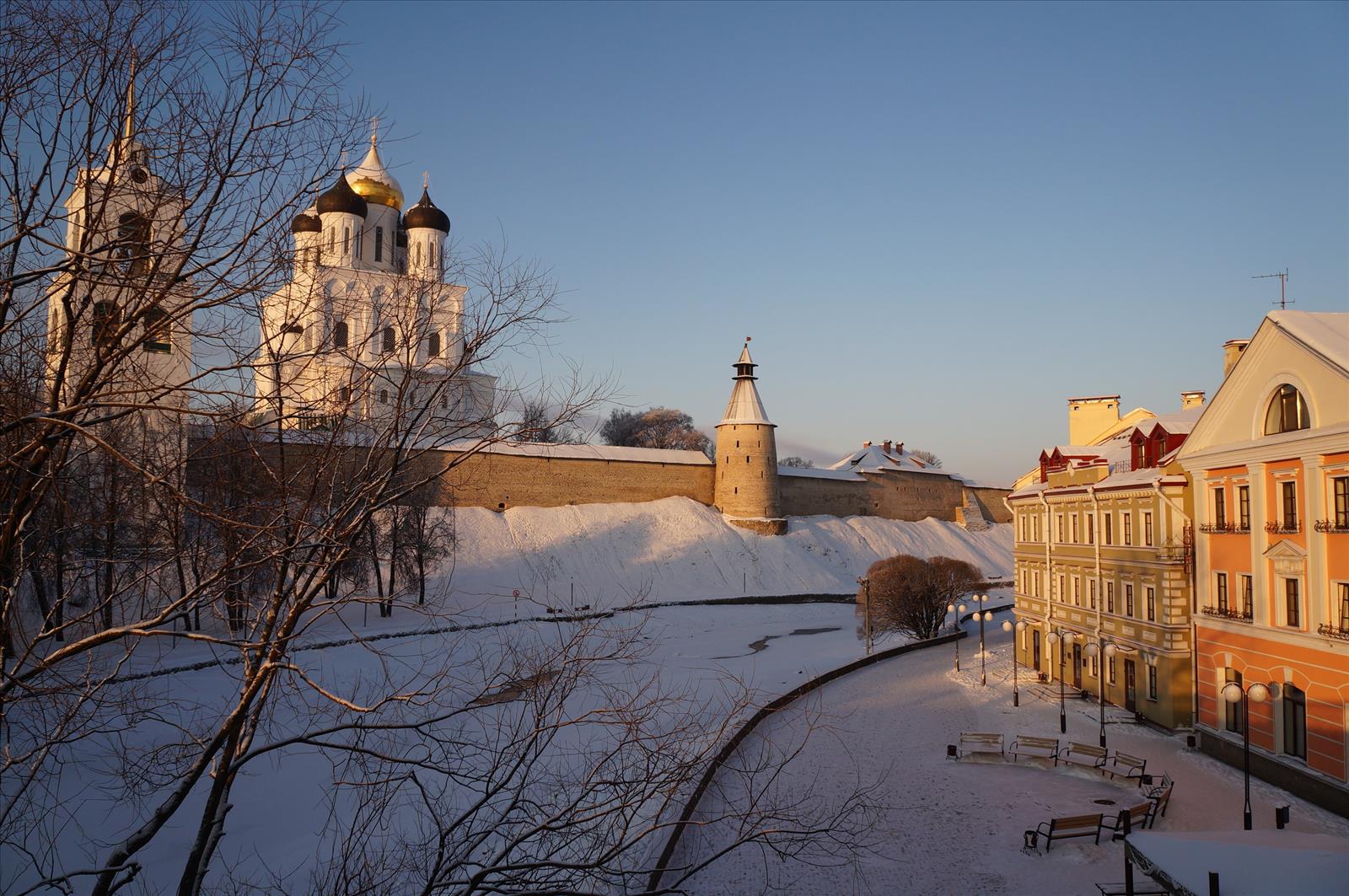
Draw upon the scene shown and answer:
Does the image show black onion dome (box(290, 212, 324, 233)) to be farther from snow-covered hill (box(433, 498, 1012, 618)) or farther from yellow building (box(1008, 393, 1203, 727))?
snow-covered hill (box(433, 498, 1012, 618))

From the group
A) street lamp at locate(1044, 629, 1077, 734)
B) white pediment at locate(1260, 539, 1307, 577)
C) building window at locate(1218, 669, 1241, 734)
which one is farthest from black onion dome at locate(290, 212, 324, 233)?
street lamp at locate(1044, 629, 1077, 734)

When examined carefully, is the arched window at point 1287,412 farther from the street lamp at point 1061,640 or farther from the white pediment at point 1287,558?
the street lamp at point 1061,640

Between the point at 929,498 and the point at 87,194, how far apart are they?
47.0 m

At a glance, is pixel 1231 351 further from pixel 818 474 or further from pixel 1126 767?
pixel 818 474

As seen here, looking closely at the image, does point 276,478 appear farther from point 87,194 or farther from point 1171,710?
point 1171,710

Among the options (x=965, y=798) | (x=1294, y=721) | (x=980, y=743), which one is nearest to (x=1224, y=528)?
(x=1294, y=721)

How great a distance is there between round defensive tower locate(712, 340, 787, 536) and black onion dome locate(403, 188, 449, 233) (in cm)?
1410

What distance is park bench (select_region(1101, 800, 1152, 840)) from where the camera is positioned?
8445 mm

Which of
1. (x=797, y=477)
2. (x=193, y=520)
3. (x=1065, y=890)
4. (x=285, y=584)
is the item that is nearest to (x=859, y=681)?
(x=1065, y=890)

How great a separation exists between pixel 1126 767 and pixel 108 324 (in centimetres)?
1177

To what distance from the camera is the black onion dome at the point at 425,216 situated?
3102 centimetres

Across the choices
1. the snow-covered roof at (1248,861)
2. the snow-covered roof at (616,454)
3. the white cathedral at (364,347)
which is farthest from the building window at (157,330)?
the snow-covered roof at (616,454)

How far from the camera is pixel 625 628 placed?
409 centimetres

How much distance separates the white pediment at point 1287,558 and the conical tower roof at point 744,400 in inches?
1128
